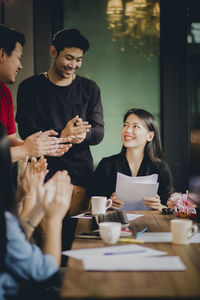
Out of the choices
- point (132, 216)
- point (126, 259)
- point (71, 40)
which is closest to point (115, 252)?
point (126, 259)

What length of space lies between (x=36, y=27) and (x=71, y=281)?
113 inches

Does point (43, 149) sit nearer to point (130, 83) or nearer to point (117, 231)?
point (117, 231)

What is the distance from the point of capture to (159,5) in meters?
3.50

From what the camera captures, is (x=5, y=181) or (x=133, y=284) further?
(x=5, y=181)

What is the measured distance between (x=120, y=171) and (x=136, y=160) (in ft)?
0.50

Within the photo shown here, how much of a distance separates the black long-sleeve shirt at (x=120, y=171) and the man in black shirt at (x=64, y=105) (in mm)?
102

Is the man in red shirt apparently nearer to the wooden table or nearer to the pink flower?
the pink flower

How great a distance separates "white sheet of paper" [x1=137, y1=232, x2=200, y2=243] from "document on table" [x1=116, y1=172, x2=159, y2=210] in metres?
0.56

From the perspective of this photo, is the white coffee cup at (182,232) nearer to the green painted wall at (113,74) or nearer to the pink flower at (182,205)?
the pink flower at (182,205)

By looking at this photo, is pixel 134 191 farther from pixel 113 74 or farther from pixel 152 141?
pixel 113 74

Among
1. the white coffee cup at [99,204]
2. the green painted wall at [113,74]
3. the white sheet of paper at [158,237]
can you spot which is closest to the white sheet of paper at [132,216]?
the white coffee cup at [99,204]

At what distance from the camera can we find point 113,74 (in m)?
3.57

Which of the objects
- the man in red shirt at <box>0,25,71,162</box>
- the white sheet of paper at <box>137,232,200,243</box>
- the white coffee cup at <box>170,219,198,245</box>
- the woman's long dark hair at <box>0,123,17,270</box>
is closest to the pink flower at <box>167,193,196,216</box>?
the white sheet of paper at <box>137,232,200,243</box>

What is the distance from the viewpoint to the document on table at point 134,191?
2.19m
